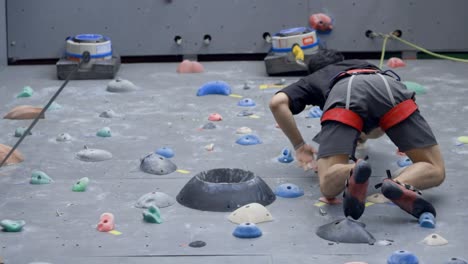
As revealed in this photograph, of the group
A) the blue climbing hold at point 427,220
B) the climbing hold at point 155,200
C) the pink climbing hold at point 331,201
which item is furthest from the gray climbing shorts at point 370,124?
the climbing hold at point 155,200

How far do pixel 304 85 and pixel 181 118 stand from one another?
5.65 feet

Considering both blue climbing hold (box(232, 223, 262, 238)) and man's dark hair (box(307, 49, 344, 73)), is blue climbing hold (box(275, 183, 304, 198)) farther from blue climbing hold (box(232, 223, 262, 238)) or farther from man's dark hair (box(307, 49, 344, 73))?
man's dark hair (box(307, 49, 344, 73))

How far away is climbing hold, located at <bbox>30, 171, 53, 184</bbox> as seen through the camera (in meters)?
5.40

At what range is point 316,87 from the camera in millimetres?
5523

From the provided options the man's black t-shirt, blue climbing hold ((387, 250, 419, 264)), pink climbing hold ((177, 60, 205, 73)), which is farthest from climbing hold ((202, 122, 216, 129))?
blue climbing hold ((387, 250, 419, 264))

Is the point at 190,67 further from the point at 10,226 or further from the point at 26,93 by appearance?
the point at 10,226

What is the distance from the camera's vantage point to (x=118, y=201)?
16.7ft

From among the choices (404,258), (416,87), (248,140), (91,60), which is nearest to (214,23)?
(91,60)

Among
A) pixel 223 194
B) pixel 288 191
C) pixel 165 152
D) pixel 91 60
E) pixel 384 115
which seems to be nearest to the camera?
pixel 223 194

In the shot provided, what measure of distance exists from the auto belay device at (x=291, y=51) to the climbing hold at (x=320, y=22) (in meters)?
0.50

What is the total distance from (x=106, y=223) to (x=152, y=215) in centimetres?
25

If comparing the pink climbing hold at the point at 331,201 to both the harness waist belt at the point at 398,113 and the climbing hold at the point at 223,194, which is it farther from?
the harness waist belt at the point at 398,113

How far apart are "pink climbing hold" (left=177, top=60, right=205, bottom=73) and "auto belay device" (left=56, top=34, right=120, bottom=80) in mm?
635

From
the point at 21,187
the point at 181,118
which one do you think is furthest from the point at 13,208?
the point at 181,118
